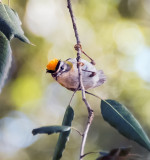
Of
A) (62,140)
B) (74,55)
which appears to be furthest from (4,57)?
(74,55)

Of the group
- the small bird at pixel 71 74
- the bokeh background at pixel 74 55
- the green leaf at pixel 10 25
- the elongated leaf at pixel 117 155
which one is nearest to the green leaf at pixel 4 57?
the green leaf at pixel 10 25

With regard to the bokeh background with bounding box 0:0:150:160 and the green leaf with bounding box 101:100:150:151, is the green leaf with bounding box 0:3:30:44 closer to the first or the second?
the green leaf with bounding box 101:100:150:151

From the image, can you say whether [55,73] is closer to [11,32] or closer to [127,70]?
[11,32]

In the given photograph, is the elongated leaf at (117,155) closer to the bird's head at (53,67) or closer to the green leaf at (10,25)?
the green leaf at (10,25)

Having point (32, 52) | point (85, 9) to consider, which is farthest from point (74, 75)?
point (85, 9)

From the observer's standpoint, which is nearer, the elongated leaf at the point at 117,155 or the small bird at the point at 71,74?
the elongated leaf at the point at 117,155

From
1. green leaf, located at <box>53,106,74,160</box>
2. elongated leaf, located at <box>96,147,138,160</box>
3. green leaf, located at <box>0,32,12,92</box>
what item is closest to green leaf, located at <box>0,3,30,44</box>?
green leaf, located at <box>0,32,12,92</box>

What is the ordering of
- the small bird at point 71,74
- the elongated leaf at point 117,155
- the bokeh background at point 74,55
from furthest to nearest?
the bokeh background at point 74,55 < the small bird at point 71,74 < the elongated leaf at point 117,155

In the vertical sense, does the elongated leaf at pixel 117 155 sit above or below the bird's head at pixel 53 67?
below
